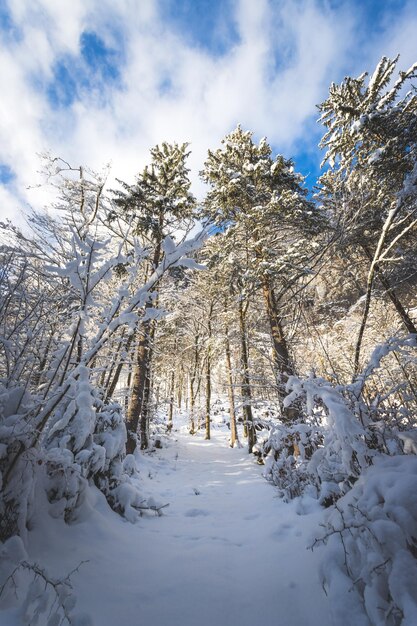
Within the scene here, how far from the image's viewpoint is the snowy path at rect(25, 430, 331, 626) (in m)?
1.91

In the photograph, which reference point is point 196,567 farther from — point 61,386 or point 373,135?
point 373,135

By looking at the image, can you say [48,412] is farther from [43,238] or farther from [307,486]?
[43,238]

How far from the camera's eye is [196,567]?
8.32ft

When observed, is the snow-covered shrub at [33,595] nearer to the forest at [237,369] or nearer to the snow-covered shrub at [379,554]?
the forest at [237,369]

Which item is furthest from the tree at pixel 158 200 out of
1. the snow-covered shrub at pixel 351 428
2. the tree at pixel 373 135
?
the snow-covered shrub at pixel 351 428

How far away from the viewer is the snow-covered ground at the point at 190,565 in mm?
1904

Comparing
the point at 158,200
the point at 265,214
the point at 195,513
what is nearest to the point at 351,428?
the point at 195,513

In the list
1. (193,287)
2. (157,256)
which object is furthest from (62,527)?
(193,287)

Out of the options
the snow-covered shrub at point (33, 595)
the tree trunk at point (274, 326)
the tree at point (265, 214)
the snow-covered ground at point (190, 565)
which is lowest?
the snow-covered ground at point (190, 565)

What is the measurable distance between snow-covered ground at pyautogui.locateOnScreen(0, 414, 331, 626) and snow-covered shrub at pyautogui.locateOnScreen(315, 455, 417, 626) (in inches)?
9.0

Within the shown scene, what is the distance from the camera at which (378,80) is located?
7918mm

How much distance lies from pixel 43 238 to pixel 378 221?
10230mm

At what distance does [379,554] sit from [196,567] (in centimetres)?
170

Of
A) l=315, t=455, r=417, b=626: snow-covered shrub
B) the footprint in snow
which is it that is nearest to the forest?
l=315, t=455, r=417, b=626: snow-covered shrub
